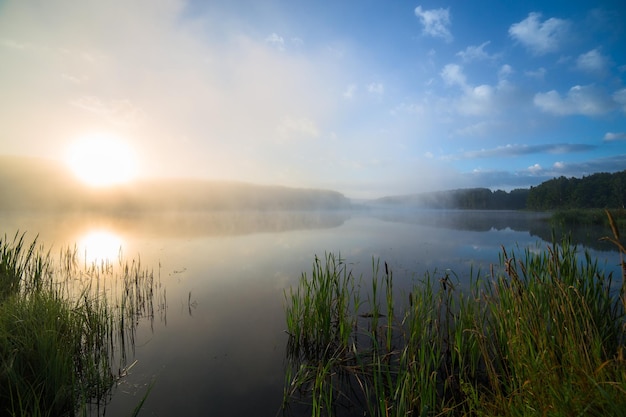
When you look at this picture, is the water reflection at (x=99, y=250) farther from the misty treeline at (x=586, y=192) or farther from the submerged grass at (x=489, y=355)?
the misty treeline at (x=586, y=192)

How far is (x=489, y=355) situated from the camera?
634 cm

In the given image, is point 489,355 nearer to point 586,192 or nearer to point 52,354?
point 52,354

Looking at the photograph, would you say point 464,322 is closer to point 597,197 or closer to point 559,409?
point 559,409

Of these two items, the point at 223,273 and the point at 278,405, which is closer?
the point at 278,405

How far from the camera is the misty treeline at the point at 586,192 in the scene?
90.4m

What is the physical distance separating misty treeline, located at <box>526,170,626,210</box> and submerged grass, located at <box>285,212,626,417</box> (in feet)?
410

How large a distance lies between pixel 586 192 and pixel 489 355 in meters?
135

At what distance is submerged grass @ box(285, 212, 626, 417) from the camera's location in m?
2.81

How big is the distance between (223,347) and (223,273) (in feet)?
27.1

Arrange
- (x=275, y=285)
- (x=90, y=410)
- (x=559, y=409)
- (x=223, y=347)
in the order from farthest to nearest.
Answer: (x=275, y=285) → (x=223, y=347) → (x=90, y=410) → (x=559, y=409)

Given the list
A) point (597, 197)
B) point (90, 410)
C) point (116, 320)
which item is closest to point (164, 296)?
point (116, 320)

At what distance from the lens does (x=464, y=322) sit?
231 inches

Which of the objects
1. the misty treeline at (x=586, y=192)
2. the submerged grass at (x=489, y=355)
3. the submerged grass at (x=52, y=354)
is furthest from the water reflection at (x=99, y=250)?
the misty treeline at (x=586, y=192)

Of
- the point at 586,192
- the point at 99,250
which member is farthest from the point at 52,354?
the point at 586,192
